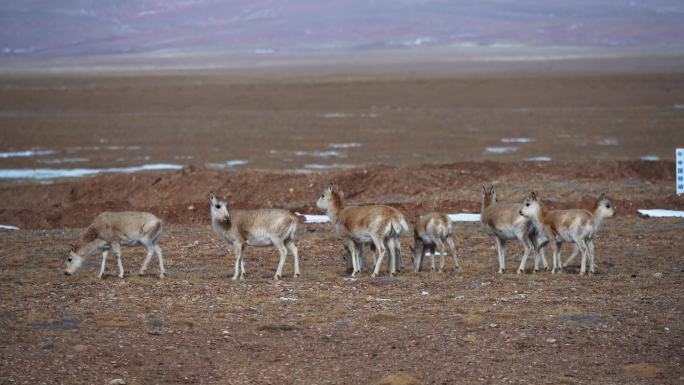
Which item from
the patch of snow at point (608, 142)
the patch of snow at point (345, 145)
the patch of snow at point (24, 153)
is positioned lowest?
the patch of snow at point (608, 142)

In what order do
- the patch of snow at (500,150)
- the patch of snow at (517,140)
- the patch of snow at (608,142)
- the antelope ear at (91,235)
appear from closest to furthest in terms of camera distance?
1. the antelope ear at (91,235)
2. the patch of snow at (500,150)
3. the patch of snow at (608,142)
4. the patch of snow at (517,140)

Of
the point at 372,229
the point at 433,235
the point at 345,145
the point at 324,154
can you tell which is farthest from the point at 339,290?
the point at 345,145

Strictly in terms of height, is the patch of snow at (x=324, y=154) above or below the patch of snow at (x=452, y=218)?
below

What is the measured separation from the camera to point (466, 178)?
103 feet

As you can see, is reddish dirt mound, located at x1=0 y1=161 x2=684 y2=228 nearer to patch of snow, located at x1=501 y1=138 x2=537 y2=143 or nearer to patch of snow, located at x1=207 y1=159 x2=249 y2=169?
patch of snow, located at x1=207 y1=159 x2=249 y2=169

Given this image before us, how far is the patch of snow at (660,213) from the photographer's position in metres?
25.6

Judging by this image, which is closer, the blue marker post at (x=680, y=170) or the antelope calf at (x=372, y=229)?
the antelope calf at (x=372, y=229)

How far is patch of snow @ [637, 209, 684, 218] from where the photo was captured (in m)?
25.6

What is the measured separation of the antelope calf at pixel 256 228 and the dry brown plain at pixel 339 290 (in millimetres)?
602

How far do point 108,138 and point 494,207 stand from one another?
36.7 metres

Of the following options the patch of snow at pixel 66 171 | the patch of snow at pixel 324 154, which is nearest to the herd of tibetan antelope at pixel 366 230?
the patch of snow at pixel 66 171

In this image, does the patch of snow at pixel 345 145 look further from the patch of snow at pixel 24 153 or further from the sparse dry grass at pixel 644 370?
the sparse dry grass at pixel 644 370

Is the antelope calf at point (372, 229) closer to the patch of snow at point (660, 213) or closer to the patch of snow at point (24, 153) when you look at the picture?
the patch of snow at point (660, 213)

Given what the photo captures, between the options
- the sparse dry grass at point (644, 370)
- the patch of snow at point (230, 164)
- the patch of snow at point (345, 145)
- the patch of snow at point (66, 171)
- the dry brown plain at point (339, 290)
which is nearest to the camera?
the sparse dry grass at point (644, 370)
